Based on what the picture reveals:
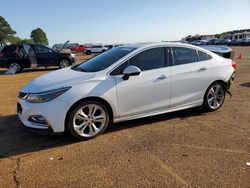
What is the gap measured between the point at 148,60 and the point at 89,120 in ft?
5.39

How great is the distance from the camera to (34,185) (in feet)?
12.4

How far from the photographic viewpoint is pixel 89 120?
5316 mm

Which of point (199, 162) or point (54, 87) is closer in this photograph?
point (199, 162)

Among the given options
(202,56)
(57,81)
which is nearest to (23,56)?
(57,81)

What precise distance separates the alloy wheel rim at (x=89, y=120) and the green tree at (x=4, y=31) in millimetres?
115829

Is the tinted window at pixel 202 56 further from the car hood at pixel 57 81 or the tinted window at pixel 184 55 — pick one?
the car hood at pixel 57 81

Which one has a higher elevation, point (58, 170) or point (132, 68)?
point (132, 68)

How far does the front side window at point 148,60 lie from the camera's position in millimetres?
5739

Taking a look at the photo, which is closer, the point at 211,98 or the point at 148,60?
the point at 148,60

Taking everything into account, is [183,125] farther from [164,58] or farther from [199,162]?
[199,162]

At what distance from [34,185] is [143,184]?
1.33 meters

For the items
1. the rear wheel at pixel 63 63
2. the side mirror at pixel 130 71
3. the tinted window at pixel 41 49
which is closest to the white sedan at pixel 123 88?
the side mirror at pixel 130 71

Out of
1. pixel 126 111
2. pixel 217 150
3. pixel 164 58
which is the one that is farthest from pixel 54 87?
pixel 217 150

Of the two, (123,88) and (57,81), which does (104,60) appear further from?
(57,81)
